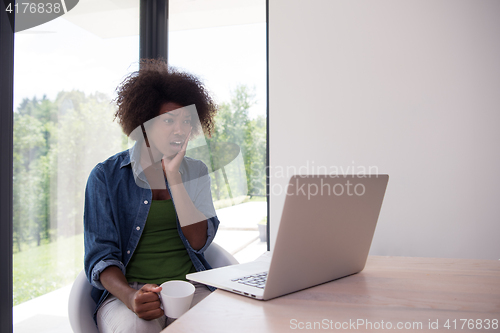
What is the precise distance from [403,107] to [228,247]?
1368mm

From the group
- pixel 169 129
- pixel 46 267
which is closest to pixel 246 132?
pixel 169 129

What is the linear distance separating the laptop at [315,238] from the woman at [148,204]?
1.53 ft

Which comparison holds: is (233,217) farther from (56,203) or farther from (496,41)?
(496,41)

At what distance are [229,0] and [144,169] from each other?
1.49m

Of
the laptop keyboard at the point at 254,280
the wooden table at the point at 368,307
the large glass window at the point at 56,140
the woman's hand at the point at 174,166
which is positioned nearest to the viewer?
the wooden table at the point at 368,307

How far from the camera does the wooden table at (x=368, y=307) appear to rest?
1.76 feet

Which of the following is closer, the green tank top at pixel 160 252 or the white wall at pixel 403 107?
the green tank top at pixel 160 252

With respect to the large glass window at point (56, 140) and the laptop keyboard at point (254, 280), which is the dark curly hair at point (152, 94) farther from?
the laptop keyboard at point (254, 280)

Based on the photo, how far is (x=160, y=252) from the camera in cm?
126

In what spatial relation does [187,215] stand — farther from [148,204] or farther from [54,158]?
[54,158]

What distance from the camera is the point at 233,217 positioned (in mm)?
2139

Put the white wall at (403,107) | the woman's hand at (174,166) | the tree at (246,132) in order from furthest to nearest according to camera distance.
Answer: the tree at (246,132), the white wall at (403,107), the woman's hand at (174,166)

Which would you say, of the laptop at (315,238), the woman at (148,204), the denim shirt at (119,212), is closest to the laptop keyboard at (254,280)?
the laptop at (315,238)

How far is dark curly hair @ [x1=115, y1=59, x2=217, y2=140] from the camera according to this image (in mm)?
1445
